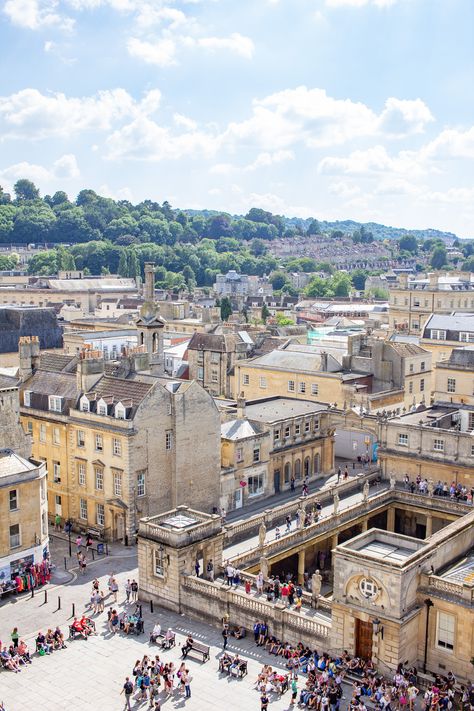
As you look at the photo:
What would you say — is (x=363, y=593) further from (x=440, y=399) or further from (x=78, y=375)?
(x=440, y=399)

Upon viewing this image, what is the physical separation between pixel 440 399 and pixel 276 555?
117 feet

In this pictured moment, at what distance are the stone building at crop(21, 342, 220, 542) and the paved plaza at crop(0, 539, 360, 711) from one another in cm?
878

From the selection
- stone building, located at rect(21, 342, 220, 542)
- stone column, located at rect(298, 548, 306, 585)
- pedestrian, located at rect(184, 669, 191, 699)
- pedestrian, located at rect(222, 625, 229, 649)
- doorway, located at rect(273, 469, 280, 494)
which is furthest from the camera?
doorway, located at rect(273, 469, 280, 494)

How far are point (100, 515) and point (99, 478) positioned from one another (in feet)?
7.79

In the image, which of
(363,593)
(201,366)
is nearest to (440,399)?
(201,366)

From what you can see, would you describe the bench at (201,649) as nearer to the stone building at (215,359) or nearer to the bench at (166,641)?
the bench at (166,641)

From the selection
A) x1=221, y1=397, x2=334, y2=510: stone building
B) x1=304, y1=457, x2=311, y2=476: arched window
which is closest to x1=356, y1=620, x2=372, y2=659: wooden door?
x1=221, y1=397, x2=334, y2=510: stone building

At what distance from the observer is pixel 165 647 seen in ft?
116

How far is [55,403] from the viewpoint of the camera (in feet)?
179

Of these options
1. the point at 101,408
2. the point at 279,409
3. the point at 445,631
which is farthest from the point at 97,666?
the point at 279,409

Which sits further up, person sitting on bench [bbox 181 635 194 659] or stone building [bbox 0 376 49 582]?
stone building [bbox 0 376 49 582]

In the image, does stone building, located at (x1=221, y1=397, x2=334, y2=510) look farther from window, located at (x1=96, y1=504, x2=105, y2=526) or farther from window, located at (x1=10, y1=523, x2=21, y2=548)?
Result: window, located at (x1=10, y1=523, x2=21, y2=548)

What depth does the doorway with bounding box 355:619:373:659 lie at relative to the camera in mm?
33688

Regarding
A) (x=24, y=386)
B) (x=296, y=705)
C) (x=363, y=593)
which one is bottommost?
(x=296, y=705)
